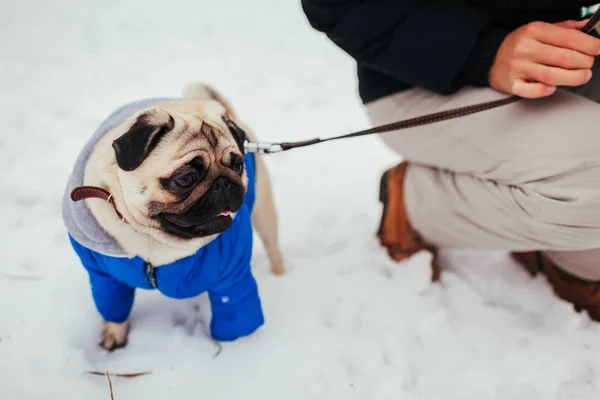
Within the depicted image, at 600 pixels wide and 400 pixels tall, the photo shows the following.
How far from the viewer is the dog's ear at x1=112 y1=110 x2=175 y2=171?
106 centimetres

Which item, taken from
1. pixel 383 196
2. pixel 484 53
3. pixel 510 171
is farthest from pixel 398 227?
pixel 484 53

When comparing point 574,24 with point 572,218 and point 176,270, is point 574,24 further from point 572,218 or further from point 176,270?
point 176,270

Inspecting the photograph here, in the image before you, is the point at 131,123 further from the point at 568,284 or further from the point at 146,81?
the point at 146,81

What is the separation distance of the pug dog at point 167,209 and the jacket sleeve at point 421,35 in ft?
1.65

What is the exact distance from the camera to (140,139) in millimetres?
1070

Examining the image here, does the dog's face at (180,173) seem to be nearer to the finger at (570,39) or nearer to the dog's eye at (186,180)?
the dog's eye at (186,180)

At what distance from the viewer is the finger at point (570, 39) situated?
4.33ft

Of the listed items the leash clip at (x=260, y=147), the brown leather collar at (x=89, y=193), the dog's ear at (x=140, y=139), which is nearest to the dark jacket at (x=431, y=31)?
the leash clip at (x=260, y=147)

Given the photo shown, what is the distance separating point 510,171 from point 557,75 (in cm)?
33

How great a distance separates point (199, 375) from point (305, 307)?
0.44 metres

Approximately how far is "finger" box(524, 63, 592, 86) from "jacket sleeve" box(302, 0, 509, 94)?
0.15m

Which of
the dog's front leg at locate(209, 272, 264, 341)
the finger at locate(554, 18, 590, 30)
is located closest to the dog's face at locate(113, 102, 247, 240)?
the dog's front leg at locate(209, 272, 264, 341)

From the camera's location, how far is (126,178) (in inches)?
45.4

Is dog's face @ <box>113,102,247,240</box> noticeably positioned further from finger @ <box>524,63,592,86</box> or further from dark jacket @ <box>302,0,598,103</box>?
finger @ <box>524,63,592,86</box>
